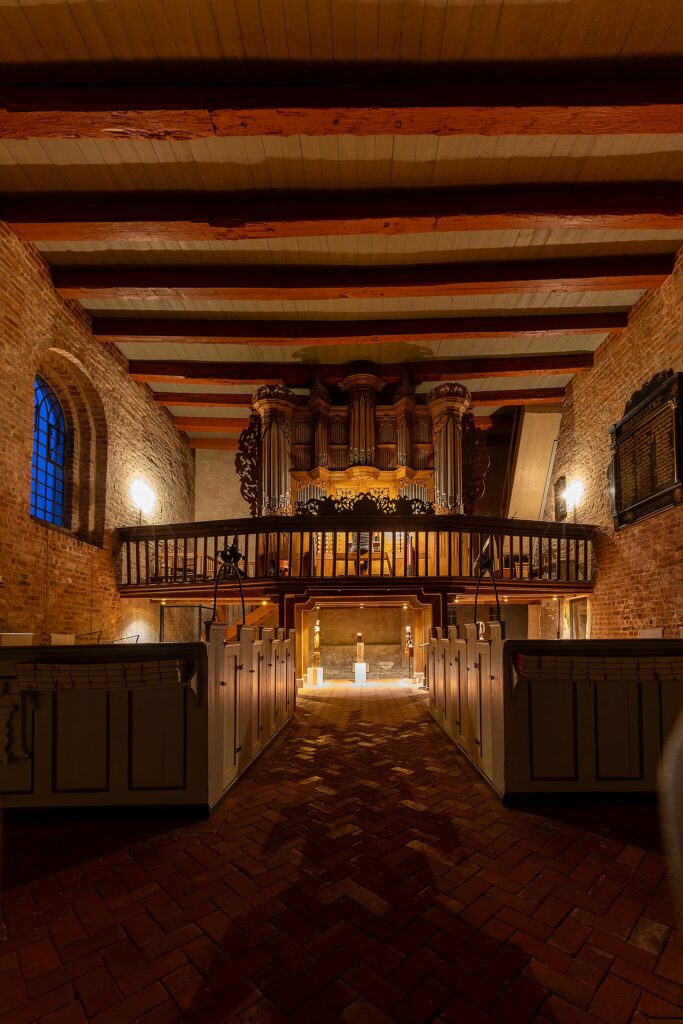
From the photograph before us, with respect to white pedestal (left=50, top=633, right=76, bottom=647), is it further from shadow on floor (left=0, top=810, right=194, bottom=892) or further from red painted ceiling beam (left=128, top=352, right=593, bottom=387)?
red painted ceiling beam (left=128, top=352, right=593, bottom=387)

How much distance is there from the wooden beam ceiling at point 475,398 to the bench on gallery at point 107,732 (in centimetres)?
811

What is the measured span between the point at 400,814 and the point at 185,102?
17.6ft

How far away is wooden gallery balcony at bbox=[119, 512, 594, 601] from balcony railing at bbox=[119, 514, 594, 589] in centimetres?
1

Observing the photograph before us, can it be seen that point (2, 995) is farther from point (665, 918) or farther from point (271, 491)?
point (271, 491)

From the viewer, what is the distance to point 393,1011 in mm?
1645

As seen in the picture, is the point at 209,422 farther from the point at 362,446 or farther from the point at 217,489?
the point at 362,446

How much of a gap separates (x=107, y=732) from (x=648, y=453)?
6.56 m

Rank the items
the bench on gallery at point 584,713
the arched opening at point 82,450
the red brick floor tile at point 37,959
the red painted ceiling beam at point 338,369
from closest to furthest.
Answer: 1. the red brick floor tile at point 37,959
2. the bench on gallery at point 584,713
3. the arched opening at point 82,450
4. the red painted ceiling beam at point 338,369

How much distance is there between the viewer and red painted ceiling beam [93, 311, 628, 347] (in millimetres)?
8266

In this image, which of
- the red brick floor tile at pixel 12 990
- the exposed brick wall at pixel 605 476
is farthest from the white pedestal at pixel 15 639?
the exposed brick wall at pixel 605 476

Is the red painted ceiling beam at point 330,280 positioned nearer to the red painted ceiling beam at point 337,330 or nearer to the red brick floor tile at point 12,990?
the red painted ceiling beam at point 337,330

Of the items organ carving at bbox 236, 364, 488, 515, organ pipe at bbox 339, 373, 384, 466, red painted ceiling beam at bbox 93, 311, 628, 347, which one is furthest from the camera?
organ pipe at bbox 339, 373, 384, 466

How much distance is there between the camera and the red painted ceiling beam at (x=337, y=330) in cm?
827

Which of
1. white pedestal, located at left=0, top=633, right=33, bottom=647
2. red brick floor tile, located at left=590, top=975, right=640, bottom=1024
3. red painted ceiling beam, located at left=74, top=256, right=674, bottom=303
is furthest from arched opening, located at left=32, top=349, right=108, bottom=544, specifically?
red brick floor tile, located at left=590, top=975, right=640, bottom=1024
